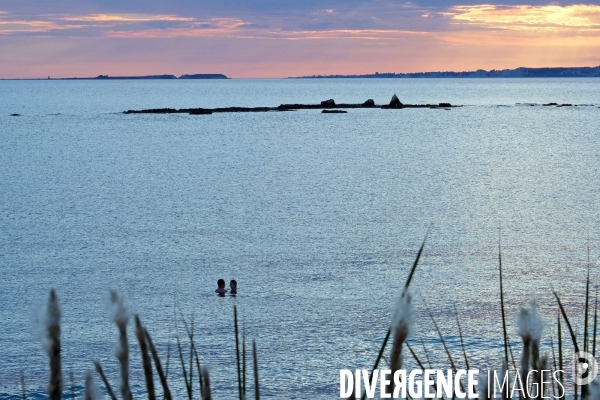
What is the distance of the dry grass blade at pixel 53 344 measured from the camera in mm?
900

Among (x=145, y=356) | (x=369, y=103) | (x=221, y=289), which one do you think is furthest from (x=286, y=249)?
(x=369, y=103)

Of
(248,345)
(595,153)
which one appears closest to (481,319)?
(248,345)

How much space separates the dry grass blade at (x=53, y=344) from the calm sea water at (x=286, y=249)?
0.04 metres

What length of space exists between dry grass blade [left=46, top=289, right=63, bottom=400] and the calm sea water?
0.04m

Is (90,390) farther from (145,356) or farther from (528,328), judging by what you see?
(528,328)

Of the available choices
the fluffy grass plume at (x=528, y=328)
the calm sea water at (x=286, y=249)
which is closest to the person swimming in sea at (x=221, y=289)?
the calm sea water at (x=286, y=249)

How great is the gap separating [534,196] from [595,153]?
1055 inches

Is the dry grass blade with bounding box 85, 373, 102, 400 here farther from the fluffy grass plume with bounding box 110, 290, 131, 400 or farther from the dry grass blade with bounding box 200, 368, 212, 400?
the dry grass blade with bounding box 200, 368, 212, 400

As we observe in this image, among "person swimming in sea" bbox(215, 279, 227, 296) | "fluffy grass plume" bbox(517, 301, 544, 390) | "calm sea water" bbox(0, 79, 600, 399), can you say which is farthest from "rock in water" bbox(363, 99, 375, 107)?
"fluffy grass plume" bbox(517, 301, 544, 390)

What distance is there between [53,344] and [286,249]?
24.9m

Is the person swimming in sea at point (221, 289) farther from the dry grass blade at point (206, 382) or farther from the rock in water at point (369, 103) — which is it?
the rock in water at point (369, 103)

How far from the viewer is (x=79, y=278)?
21891 mm

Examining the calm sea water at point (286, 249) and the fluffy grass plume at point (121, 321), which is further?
the calm sea water at point (286, 249)

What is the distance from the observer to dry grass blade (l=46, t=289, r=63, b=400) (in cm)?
90
